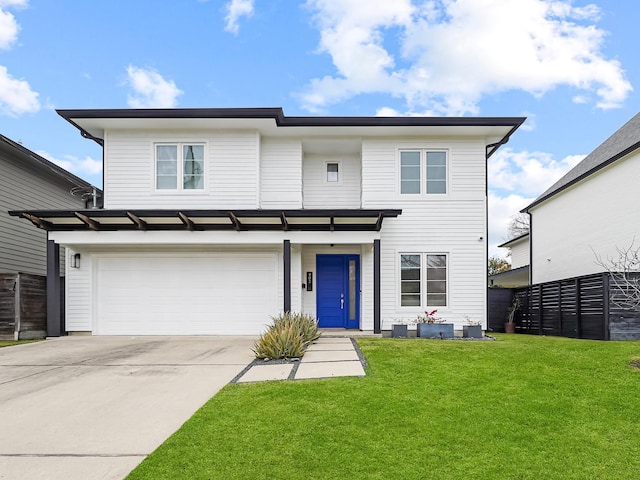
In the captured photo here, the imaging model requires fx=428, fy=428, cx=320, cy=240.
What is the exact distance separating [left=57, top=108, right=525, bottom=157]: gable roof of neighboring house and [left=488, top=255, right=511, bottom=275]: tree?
2843 cm

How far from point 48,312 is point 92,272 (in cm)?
136

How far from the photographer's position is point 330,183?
41.2 ft

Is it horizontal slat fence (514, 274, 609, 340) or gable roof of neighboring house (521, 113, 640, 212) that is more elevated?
gable roof of neighboring house (521, 113, 640, 212)

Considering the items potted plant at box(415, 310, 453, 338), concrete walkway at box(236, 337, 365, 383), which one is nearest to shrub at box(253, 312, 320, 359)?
concrete walkway at box(236, 337, 365, 383)

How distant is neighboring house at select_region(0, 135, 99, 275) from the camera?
1274cm

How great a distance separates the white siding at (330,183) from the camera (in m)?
12.4

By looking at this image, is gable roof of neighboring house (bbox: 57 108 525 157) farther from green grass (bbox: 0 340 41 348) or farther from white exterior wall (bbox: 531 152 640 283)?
green grass (bbox: 0 340 41 348)

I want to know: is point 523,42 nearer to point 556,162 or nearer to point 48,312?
point 48,312

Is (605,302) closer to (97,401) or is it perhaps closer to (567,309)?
(567,309)

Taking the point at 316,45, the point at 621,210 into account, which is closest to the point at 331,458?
the point at 621,210

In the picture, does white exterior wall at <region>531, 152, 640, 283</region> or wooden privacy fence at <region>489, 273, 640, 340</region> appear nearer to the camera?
wooden privacy fence at <region>489, 273, 640, 340</region>

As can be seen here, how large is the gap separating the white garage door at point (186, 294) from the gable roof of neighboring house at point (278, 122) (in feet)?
11.3

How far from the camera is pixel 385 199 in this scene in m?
11.5

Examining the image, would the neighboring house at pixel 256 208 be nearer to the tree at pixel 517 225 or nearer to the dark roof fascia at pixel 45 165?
the dark roof fascia at pixel 45 165
